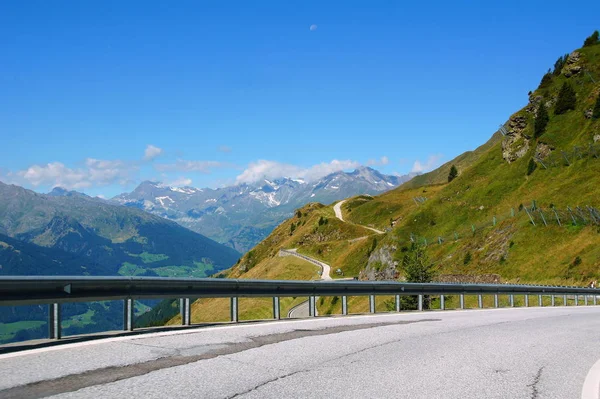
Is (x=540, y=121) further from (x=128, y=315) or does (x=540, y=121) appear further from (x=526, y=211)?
(x=128, y=315)

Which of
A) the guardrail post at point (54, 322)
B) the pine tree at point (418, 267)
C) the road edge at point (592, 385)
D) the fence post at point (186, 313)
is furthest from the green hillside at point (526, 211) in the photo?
the guardrail post at point (54, 322)

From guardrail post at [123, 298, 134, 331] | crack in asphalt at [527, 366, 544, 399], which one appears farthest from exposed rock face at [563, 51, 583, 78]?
guardrail post at [123, 298, 134, 331]

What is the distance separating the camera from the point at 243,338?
35.2 ft

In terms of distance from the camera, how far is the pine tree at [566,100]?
98.7 m

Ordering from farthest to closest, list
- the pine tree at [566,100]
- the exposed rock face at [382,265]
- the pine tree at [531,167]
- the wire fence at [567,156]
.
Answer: the pine tree at [566,100] < the exposed rock face at [382,265] < the pine tree at [531,167] < the wire fence at [567,156]

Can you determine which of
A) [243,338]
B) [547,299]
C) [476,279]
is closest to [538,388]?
[243,338]

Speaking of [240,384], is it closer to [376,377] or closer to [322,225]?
[376,377]

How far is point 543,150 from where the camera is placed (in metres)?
92.1

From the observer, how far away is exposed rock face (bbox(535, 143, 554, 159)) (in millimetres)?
90812

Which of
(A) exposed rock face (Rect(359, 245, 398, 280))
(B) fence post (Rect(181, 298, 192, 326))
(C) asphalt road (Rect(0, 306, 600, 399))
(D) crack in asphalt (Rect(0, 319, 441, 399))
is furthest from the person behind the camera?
(A) exposed rock face (Rect(359, 245, 398, 280))

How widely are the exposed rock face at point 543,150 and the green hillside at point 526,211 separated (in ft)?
0.66

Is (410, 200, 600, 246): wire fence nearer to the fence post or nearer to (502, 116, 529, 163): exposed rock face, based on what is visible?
(502, 116, 529, 163): exposed rock face

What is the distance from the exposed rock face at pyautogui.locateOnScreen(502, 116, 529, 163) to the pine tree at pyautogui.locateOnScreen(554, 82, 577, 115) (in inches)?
278

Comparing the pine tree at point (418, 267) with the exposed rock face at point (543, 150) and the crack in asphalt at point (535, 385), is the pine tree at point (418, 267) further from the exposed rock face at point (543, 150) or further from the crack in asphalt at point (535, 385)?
the exposed rock face at point (543, 150)
